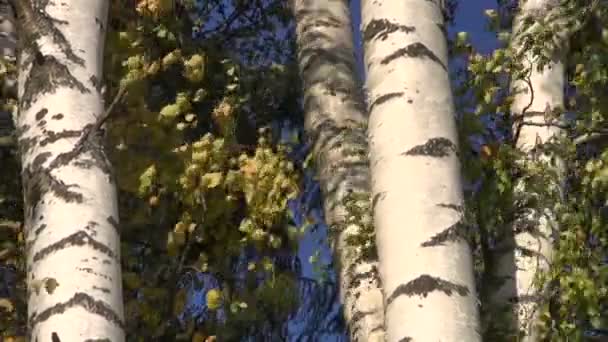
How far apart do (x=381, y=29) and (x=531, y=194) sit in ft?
3.77

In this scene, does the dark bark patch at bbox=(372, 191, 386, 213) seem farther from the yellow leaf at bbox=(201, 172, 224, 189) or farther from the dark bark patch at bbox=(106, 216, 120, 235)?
the yellow leaf at bbox=(201, 172, 224, 189)


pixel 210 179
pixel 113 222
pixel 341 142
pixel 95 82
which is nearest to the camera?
pixel 113 222

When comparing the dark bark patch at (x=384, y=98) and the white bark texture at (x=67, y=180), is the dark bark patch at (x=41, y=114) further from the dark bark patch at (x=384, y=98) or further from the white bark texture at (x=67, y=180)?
the dark bark patch at (x=384, y=98)

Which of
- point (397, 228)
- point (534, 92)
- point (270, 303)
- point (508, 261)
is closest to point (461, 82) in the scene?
point (534, 92)

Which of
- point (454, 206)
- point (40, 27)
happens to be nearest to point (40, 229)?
point (40, 27)

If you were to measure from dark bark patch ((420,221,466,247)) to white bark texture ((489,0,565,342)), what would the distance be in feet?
3.43

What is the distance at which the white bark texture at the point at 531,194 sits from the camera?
4113 millimetres

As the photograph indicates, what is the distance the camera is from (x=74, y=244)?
3049 mm

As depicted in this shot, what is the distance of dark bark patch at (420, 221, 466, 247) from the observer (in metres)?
3.06

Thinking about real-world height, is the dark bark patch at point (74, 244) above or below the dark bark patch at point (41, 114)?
below

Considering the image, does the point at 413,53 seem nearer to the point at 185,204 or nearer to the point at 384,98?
the point at 384,98

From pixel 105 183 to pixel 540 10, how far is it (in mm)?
2293

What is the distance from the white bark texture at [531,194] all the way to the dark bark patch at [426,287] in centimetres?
110

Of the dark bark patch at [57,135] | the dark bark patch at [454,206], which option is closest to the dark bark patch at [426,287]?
the dark bark patch at [454,206]
